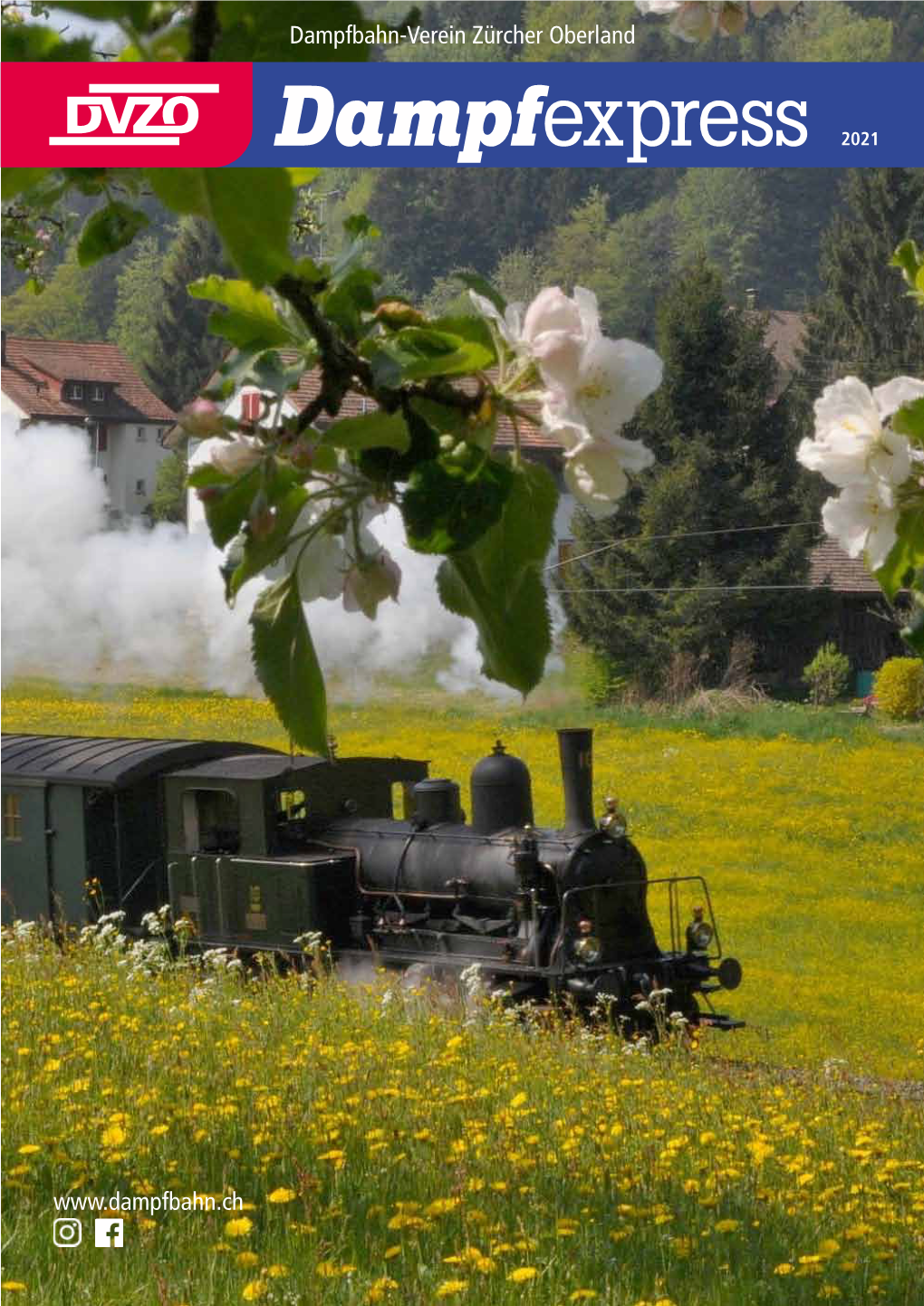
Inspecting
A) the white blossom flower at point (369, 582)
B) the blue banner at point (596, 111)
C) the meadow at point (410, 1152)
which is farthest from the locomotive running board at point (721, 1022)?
the white blossom flower at point (369, 582)

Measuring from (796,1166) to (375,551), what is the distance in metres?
4.36

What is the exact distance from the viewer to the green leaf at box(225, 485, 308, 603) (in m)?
0.78

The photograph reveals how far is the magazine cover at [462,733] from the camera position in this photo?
80 centimetres

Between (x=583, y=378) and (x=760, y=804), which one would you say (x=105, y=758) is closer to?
(x=583, y=378)

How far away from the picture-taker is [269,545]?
787 millimetres

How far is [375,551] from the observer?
2.92 feet

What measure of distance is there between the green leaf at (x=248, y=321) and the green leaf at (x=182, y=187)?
0.33 ft

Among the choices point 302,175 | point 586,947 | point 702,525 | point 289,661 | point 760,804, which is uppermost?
point 702,525

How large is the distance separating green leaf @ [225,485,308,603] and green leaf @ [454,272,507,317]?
15 cm

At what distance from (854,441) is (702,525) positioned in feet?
71.0

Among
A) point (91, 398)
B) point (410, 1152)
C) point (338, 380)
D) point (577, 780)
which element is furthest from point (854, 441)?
point (91, 398)

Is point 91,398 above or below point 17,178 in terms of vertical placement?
above

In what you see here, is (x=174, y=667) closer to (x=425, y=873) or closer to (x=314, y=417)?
(x=425, y=873)

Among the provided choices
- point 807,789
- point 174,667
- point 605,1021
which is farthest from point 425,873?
point 174,667
